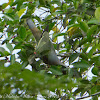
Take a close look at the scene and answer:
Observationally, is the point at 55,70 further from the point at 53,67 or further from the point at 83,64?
the point at 83,64

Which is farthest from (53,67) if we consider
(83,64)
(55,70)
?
(83,64)

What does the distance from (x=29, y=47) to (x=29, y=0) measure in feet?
1.55

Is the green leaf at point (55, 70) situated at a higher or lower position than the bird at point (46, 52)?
lower

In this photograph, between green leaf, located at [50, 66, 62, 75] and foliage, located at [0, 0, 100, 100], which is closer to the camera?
foliage, located at [0, 0, 100, 100]

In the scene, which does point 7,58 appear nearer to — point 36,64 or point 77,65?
point 36,64

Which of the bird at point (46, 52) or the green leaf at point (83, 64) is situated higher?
the bird at point (46, 52)

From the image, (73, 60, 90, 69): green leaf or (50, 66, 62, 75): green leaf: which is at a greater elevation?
(50, 66, 62, 75): green leaf

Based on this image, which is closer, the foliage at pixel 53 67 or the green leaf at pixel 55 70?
the foliage at pixel 53 67

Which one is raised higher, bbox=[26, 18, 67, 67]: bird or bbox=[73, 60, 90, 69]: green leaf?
→ bbox=[26, 18, 67, 67]: bird

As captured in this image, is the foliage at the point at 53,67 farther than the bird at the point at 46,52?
No

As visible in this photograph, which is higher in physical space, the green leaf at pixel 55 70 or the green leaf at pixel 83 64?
the green leaf at pixel 55 70

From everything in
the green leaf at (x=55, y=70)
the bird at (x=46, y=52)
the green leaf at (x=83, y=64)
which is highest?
the bird at (x=46, y=52)

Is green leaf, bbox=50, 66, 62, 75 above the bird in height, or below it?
below

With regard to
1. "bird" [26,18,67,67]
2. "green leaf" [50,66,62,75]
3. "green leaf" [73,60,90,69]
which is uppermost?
"bird" [26,18,67,67]
